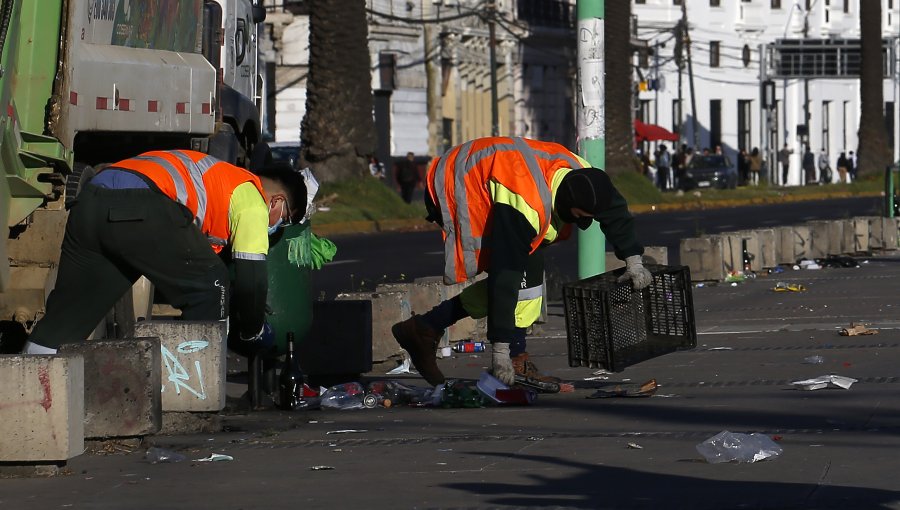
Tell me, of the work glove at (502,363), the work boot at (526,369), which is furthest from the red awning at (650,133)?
the work glove at (502,363)

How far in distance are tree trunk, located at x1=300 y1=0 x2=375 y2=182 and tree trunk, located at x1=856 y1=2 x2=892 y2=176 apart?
26377mm

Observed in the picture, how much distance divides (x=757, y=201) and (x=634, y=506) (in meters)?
44.0

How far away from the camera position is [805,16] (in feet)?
257

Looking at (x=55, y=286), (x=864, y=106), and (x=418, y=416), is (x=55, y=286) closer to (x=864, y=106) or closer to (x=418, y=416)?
(x=418, y=416)

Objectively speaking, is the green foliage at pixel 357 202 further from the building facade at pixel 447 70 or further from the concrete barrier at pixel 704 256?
the building facade at pixel 447 70

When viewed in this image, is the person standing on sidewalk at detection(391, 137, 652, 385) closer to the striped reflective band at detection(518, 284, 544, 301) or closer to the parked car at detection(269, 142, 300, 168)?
the striped reflective band at detection(518, 284, 544, 301)

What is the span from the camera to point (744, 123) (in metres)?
76.8

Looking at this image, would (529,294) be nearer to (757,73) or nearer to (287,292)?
(287,292)

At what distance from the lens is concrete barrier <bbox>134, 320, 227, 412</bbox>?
8.38 metres

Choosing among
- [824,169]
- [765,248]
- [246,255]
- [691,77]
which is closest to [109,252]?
[246,255]

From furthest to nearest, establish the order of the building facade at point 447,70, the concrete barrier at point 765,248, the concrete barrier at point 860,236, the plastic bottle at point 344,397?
the building facade at point 447,70 → the concrete barrier at point 860,236 → the concrete barrier at point 765,248 → the plastic bottle at point 344,397

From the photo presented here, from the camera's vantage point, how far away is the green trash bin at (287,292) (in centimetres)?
984

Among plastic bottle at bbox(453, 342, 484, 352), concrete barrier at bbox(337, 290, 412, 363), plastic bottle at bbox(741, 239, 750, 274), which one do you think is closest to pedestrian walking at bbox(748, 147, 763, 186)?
plastic bottle at bbox(741, 239, 750, 274)

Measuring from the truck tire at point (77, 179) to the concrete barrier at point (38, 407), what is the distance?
2411mm
